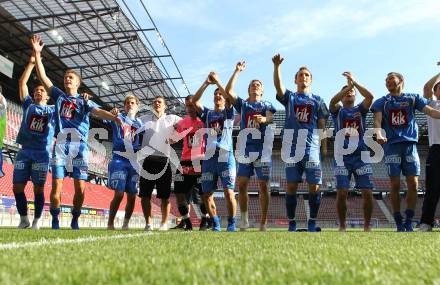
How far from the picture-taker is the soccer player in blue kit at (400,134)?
570cm

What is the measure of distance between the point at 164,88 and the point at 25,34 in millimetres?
9450

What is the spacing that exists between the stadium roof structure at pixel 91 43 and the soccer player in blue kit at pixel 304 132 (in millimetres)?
13869

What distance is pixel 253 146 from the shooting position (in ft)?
19.5

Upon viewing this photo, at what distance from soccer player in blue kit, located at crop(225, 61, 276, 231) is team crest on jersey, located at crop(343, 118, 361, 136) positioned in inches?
44.5

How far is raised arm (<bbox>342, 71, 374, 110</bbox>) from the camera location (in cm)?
578

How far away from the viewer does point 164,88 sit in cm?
2747

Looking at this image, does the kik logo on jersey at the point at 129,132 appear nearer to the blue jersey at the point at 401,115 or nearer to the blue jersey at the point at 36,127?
the blue jersey at the point at 36,127

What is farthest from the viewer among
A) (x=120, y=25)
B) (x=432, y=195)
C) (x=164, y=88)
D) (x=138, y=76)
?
(x=164, y=88)

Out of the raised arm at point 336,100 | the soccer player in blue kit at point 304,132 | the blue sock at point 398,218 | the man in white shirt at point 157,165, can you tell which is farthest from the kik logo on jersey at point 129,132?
the blue sock at point 398,218

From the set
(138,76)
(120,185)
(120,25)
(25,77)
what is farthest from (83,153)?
(138,76)

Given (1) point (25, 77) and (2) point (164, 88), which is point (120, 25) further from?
(1) point (25, 77)

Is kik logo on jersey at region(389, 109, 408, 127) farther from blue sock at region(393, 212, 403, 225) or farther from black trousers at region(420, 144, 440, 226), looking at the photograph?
blue sock at region(393, 212, 403, 225)

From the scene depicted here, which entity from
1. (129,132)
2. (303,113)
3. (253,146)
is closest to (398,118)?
(303,113)

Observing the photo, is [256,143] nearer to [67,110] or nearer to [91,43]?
[67,110]
